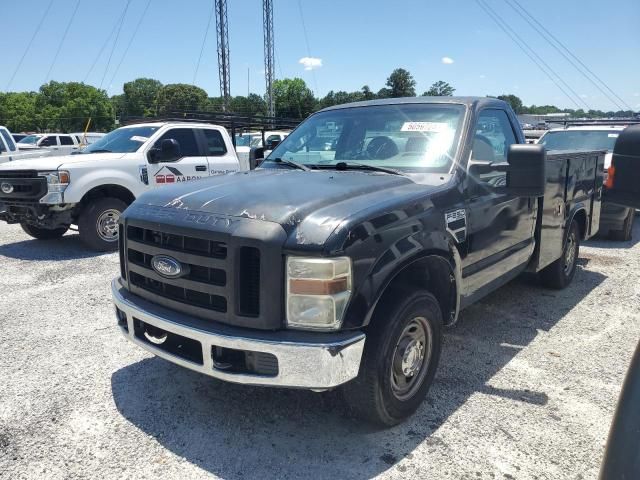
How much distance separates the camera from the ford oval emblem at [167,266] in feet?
8.92

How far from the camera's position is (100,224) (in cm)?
741

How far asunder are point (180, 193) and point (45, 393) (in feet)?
5.44

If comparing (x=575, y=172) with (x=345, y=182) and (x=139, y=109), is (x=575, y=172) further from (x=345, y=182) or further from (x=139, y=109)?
(x=139, y=109)

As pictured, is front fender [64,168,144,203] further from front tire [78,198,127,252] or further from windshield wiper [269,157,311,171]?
windshield wiper [269,157,311,171]

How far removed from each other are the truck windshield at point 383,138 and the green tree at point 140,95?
3761 inches

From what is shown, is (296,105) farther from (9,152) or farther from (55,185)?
(55,185)

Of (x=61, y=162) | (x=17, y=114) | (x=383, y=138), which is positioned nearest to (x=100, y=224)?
(x=61, y=162)

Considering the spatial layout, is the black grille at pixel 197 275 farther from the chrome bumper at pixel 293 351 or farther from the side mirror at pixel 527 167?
the side mirror at pixel 527 167

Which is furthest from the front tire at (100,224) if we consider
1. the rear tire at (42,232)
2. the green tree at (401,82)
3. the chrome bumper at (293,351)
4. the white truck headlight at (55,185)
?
the green tree at (401,82)

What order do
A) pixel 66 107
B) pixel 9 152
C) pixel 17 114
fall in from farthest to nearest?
pixel 66 107, pixel 17 114, pixel 9 152

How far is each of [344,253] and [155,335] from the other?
1278 millimetres

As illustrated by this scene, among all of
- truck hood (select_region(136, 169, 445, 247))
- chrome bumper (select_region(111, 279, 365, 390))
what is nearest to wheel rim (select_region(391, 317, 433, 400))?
chrome bumper (select_region(111, 279, 365, 390))

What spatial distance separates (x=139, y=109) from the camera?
3757 inches

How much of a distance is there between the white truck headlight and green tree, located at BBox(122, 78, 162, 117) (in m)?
91.9
